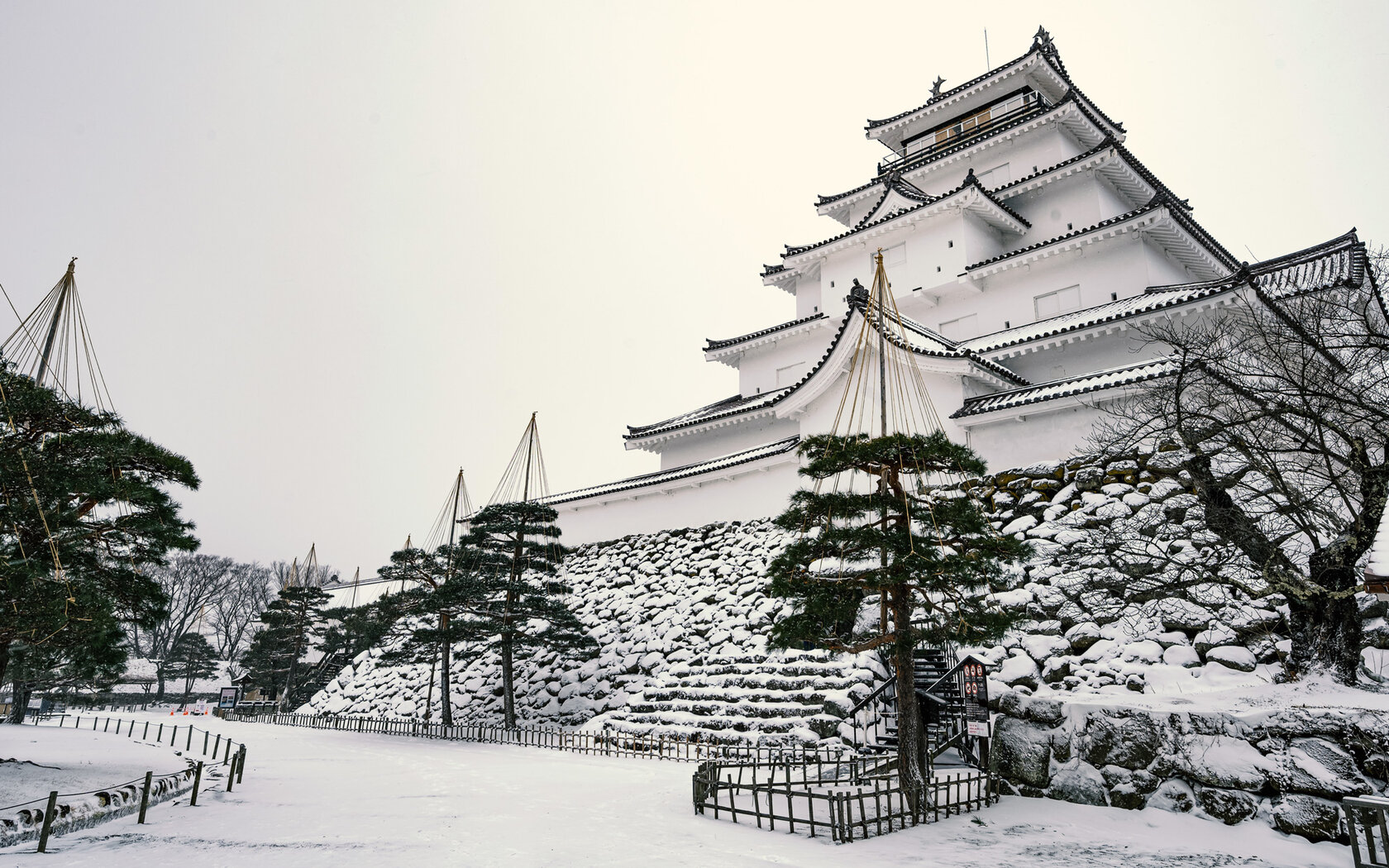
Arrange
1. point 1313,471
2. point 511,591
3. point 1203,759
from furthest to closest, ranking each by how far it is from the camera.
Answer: point 511,591 < point 1313,471 < point 1203,759

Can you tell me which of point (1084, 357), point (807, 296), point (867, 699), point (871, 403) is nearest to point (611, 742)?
point (867, 699)

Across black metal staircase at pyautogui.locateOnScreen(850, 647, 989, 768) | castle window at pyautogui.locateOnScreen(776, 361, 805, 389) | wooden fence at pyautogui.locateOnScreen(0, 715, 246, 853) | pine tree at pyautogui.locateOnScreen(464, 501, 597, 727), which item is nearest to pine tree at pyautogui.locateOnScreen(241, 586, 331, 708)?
pine tree at pyautogui.locateOnScreen(464, 501, 597, 727)

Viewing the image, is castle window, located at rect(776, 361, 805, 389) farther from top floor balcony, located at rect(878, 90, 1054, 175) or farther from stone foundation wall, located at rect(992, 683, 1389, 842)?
stone foundation wall, located at rect(992, 683, 1389, 842)

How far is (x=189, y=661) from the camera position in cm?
4200

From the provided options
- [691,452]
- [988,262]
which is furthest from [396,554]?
[988,262]

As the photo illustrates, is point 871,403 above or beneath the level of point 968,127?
beneath

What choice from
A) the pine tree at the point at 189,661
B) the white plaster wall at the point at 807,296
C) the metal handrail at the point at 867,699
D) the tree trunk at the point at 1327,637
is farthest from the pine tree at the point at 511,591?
the pine tree at the point at 189,661

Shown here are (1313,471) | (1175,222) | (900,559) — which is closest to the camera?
(900,559)

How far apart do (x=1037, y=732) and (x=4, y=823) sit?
11945 millimetres

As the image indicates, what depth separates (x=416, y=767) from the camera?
13734 mm

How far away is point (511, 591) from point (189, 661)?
3429 cm

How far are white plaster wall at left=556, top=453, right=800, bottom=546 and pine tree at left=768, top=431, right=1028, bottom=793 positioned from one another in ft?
31.9

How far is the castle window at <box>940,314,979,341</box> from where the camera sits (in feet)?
80.8

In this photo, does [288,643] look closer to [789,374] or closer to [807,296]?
[789,374]
